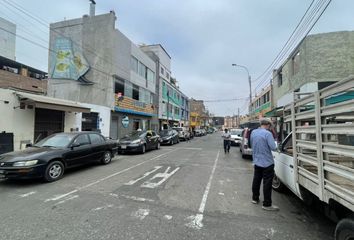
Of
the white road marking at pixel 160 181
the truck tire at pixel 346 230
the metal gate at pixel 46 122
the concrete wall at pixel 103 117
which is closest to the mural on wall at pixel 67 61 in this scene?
the concrete wall at pixel 103 117

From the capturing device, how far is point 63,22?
23.4 m

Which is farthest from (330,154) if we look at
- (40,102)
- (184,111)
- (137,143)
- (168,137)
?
Answer: (184,111)

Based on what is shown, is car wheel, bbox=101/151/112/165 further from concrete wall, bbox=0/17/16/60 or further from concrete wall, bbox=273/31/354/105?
concrete wall, bbox=0/17/16/60

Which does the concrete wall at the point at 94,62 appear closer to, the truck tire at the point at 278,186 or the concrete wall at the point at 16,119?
the concrete wall at the point at 16,119

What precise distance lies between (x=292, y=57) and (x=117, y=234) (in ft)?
74.6

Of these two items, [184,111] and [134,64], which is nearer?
[134,64]

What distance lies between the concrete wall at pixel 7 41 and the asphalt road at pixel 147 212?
3088cm

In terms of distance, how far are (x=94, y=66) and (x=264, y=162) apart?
66.9 ft

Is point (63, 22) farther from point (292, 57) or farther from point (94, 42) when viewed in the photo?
point (292, 57)

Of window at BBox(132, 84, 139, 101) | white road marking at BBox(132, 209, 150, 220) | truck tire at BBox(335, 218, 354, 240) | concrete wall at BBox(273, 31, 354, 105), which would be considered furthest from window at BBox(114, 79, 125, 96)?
truck tire at BBox(335, 218, 354, 240)

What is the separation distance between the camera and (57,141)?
854 centimetres

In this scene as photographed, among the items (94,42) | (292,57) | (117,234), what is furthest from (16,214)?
(292,57)

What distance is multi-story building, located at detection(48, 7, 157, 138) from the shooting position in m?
21.5

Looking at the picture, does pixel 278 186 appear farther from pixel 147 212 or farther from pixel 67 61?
pixel 67 61
